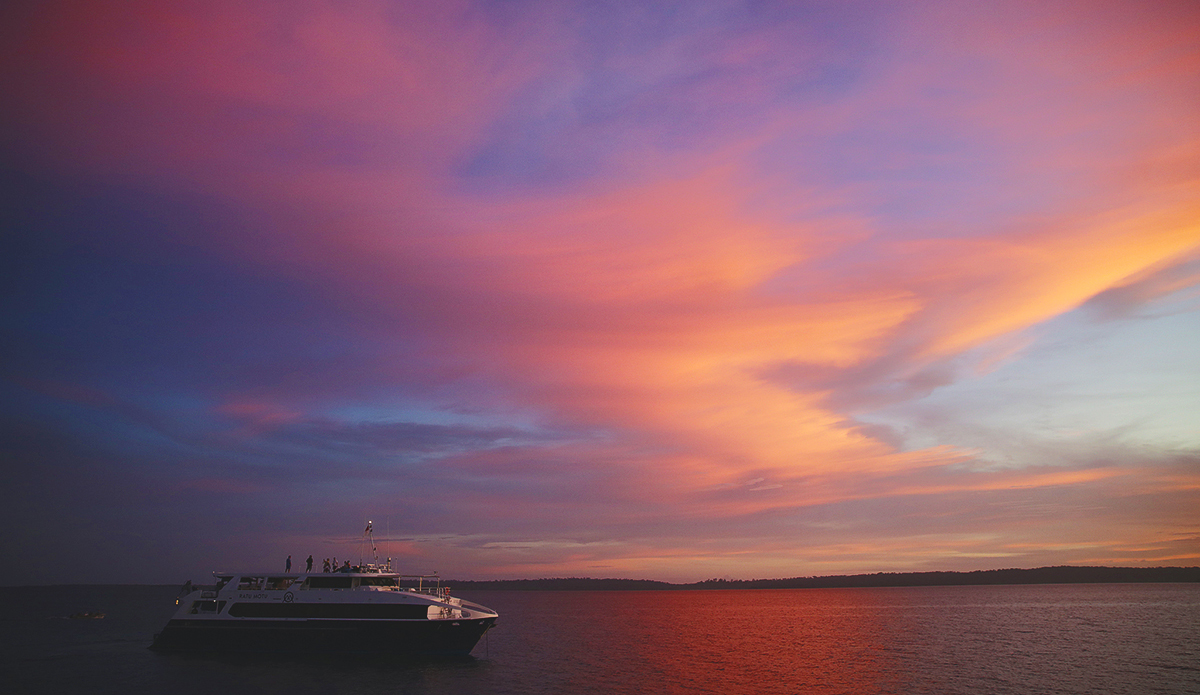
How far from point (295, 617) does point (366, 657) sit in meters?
8.38

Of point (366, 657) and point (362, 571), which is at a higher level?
point (362, 571)

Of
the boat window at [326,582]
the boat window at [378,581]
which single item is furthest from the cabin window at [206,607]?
the boat window at [378,581]

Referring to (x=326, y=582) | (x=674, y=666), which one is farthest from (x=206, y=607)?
(x=674, y=666)

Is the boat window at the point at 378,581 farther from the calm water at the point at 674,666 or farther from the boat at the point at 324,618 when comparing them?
the calm water at the point at 674,666

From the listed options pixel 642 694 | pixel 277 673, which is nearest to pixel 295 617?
pixel 277 673

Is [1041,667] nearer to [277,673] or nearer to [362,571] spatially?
[362,571]

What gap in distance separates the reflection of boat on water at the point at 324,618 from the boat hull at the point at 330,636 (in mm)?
74

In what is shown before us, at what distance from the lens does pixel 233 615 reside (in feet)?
177

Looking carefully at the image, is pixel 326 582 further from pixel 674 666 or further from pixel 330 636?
pixel 674 666

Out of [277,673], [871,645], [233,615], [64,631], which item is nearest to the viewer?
[277,673]

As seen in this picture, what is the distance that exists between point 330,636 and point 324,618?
1.49 metres

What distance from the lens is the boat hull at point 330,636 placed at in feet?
171

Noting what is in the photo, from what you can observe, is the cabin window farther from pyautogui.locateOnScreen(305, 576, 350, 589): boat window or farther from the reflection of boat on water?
pyautogui.locateOnScreen(305, 576, 350, 589): boat window

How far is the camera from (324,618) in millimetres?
52781
